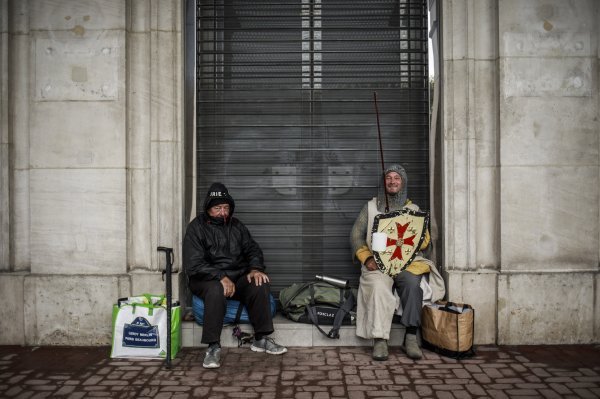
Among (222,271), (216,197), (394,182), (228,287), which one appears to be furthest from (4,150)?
(394,182)

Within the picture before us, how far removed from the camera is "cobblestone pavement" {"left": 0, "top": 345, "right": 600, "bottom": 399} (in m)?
4.11

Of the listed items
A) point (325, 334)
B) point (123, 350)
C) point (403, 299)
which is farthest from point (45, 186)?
point (403, 299)

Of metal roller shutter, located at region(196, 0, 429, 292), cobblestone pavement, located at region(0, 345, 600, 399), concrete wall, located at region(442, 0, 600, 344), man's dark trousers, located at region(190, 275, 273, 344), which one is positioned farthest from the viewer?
Answer: metal roller shutter, located at region(196, 0, 429, 292)

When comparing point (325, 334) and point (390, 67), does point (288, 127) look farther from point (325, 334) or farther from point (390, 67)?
point (325, 334)

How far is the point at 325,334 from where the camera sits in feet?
17.0

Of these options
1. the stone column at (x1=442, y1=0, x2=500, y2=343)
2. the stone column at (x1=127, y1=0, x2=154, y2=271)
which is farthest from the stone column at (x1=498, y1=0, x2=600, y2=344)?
the stone column at (x1=127, y1=0, x2=154, y2=271)

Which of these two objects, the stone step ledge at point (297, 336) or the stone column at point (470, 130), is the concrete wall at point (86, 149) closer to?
the stone step ledge at point (297, 336)

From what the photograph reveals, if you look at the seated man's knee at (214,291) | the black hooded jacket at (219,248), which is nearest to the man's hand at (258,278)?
the black hooded jacket at (219,248)

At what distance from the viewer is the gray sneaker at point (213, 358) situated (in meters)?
4.65

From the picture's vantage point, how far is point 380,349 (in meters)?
4.86

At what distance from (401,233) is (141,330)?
2669 millimetres

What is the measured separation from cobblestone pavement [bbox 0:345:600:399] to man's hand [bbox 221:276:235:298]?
60 cm

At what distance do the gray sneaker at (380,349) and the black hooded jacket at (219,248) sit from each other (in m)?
1.34

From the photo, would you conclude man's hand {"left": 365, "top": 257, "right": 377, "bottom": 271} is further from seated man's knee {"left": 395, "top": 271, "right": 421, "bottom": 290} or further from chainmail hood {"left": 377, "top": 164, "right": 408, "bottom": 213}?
chainmail hood {"left": 377, "top": 164, "right": 408, "bottom": 213}
